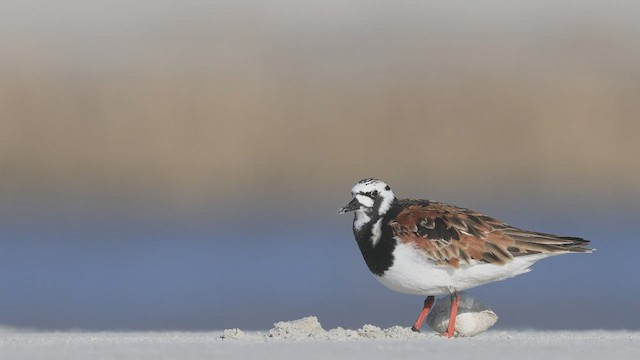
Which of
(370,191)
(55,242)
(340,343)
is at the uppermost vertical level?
(370,191)

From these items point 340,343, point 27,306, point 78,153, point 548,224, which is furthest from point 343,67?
point 340,343

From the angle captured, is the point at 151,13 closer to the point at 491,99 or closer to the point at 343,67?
the point at 343,67

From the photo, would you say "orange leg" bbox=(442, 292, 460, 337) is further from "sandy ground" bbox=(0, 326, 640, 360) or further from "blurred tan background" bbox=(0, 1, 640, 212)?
"blurred tan background" bbox=(0, 1, 640, 212)

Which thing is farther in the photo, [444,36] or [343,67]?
[444,36]

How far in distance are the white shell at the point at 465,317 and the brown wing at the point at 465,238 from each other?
0.96ft

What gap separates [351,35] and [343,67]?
224 inches

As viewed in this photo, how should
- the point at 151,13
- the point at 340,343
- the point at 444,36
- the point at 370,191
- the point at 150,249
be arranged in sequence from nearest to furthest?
the point at 340,343 < the point at 370,191 < the point at 150,249 < the point at 444,36 < the point at 151,13

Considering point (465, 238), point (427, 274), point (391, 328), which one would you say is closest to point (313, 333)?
point (391, 328)

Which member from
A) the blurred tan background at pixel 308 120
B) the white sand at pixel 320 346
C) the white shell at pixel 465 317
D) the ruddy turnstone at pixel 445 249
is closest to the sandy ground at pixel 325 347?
the white sand at pixel 320 346

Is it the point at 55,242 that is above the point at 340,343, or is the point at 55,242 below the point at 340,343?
below

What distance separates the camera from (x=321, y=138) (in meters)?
22.0

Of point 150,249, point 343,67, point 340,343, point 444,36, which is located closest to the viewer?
point 340,343

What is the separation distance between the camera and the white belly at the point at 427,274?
10352mm

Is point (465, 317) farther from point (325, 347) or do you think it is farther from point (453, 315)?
point (325, 347)
